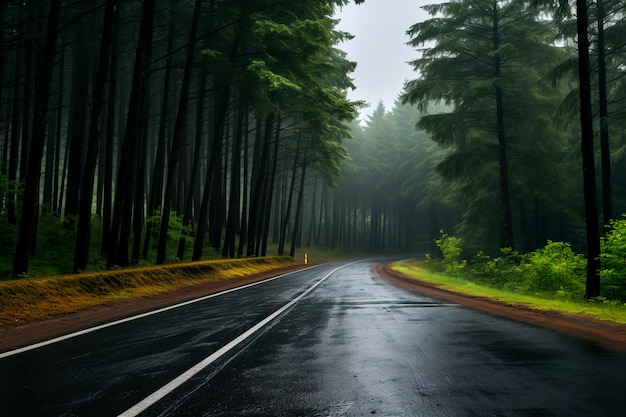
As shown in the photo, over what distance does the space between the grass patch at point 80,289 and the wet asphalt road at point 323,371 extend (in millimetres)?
2794

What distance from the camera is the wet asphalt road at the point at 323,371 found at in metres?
3.64

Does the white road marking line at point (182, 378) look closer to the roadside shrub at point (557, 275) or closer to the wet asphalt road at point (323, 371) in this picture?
the wet asphalt road at point (323, 371)

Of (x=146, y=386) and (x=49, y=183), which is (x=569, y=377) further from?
(x=49, y=183)

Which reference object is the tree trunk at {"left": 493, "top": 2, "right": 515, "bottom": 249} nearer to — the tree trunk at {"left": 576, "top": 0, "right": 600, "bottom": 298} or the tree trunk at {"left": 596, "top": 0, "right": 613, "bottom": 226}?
the tree trunk at {"left": 596, "top": 0, "right": 613, "bottom": 226}

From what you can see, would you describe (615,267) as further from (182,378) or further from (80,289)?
(80,289)

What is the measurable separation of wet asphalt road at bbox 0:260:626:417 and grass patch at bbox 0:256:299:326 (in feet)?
9.17

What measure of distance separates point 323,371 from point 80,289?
904cm

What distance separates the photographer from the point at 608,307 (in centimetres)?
1016

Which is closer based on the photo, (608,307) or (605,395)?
(605,395)

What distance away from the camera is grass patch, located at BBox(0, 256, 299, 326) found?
8.98 metres

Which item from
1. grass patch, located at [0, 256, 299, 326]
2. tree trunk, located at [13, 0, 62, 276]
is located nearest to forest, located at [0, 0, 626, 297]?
tree trunk, located at [13, 0, 62, 276]

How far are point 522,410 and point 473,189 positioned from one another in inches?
978

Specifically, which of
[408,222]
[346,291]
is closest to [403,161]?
[408,222]

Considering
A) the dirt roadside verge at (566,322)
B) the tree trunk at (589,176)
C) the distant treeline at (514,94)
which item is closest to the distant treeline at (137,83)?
the distant treeline at (514,94)
